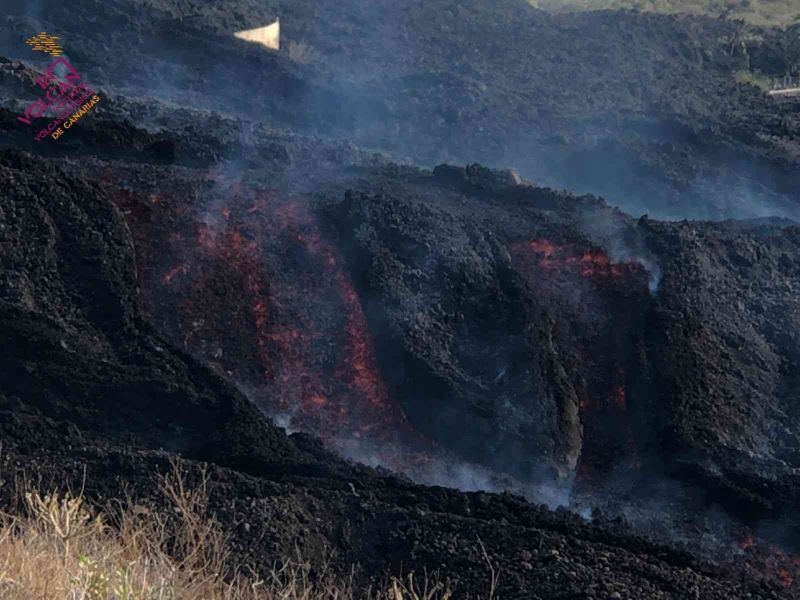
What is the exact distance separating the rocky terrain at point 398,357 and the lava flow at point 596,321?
0.03 m

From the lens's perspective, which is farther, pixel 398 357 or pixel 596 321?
pixel 596 321

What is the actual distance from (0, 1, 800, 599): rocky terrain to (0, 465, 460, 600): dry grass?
0.98ft

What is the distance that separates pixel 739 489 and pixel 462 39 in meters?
17.1

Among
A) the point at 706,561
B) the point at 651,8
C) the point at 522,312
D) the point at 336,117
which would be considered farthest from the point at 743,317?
the point at 651,8

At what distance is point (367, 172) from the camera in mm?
14352

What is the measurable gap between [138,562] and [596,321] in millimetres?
7616

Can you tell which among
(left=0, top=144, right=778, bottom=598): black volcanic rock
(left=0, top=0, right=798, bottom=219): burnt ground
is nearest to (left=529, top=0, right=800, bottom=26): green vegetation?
(left=0, top=0, right=798, bottom=219): burnt ground

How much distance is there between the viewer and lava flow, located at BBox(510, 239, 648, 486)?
11102mm

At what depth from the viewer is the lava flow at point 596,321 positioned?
1110cm

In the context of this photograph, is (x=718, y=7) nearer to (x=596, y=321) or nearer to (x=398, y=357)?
(x=596, y=321)

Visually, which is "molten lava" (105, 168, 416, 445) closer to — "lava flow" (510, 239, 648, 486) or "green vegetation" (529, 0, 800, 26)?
"lava flow" (510, 239, 648, 486)

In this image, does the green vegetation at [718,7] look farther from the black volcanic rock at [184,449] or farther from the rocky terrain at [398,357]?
the black volcanic rock at [184,449]

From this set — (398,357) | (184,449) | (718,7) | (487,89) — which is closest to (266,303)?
(398,357)

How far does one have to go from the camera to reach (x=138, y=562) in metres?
5.64
